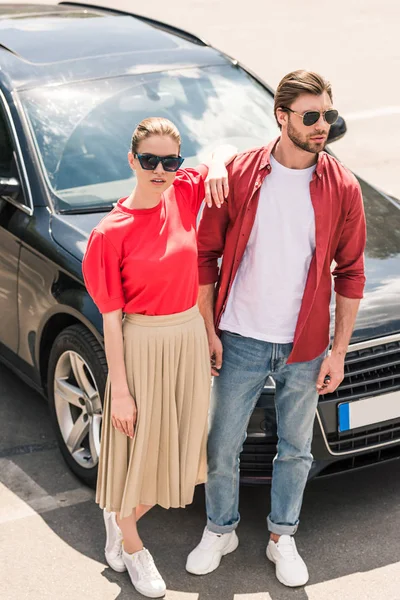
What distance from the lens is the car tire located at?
4.36 meters

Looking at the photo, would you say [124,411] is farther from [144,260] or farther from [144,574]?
[144,574]

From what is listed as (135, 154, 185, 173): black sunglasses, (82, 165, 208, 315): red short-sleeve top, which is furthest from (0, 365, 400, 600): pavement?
(135, 154, 185, 173): black sunglasses

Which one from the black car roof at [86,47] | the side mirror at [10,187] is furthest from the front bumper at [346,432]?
the black car roof at [86,47]

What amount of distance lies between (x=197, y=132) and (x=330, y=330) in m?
1.62

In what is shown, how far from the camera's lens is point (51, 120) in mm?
5043

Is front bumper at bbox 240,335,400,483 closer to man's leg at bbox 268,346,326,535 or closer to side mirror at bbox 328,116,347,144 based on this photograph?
man's leg at bbox 268,346,326,535

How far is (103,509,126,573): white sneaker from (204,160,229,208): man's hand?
132cm

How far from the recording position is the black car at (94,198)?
13.6ft

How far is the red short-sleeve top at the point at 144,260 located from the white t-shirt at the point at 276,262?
0.20 m

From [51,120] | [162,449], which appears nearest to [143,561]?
[162,449]

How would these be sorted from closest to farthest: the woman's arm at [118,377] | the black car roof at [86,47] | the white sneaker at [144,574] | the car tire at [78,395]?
the woman's arm at [118,377], the white sneaker at [144,574], the car tire at [78,395], the black car roof at [86,47]

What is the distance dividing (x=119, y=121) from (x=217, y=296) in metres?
1.65

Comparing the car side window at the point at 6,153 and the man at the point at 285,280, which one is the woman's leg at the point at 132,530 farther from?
the car side window at the point at 6,153

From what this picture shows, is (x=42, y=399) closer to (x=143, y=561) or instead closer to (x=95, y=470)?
(x=95, y=470)
